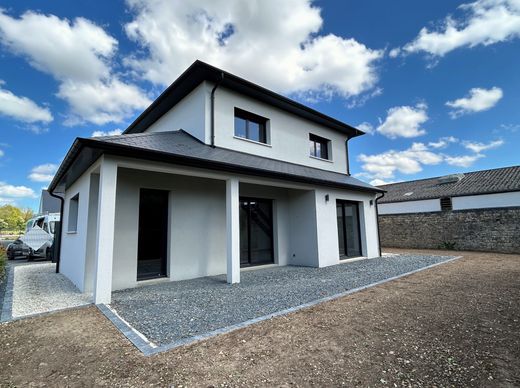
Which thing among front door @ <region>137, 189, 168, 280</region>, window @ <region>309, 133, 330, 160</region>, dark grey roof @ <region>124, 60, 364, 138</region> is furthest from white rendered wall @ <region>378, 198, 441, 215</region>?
front door @ <region>137, 189, 168, 280</region>

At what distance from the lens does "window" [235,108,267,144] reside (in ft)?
33.5

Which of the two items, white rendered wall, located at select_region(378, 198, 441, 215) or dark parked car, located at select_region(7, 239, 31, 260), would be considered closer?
dark parked car, located at select_region(7, 239, 31, 260)

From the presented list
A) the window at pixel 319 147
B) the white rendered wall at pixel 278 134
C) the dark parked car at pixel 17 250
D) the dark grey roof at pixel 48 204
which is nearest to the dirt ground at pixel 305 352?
the white rendered wall at pixel 278 134

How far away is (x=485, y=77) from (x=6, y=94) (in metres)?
25.2

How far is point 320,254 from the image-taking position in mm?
9977

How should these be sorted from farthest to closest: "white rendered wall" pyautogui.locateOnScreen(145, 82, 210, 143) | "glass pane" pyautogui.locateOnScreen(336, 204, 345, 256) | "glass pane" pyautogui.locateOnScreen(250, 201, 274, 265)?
"glass pane" pyautogui.locateOnScreen(336, 204, 345, 256) < "glass pane" pyautogui.locateOnScreen(250, 201, 274, 265) < "white rendered wall" pyautogui.locateOnScreen(145, 82, 210, 143)

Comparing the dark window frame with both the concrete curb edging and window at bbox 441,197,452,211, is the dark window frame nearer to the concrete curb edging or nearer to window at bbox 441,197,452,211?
window at bbox 441,197,452,211

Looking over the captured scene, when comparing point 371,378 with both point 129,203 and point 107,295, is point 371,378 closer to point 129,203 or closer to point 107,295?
point 107,295

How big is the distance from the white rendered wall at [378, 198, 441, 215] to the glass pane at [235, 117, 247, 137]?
17.7m

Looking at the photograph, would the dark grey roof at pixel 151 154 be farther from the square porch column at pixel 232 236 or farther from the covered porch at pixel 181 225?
the square porch column at pixel 232 236

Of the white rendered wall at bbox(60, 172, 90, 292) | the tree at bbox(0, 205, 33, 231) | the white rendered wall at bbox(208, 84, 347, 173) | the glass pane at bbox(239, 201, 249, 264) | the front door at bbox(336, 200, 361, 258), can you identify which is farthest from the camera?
the tree at bbox(0, 205, 33, 231)

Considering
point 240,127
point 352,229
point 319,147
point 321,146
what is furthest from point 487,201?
point 240,127

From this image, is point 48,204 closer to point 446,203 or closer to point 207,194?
point 207,194

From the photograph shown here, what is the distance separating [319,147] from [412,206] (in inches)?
513
